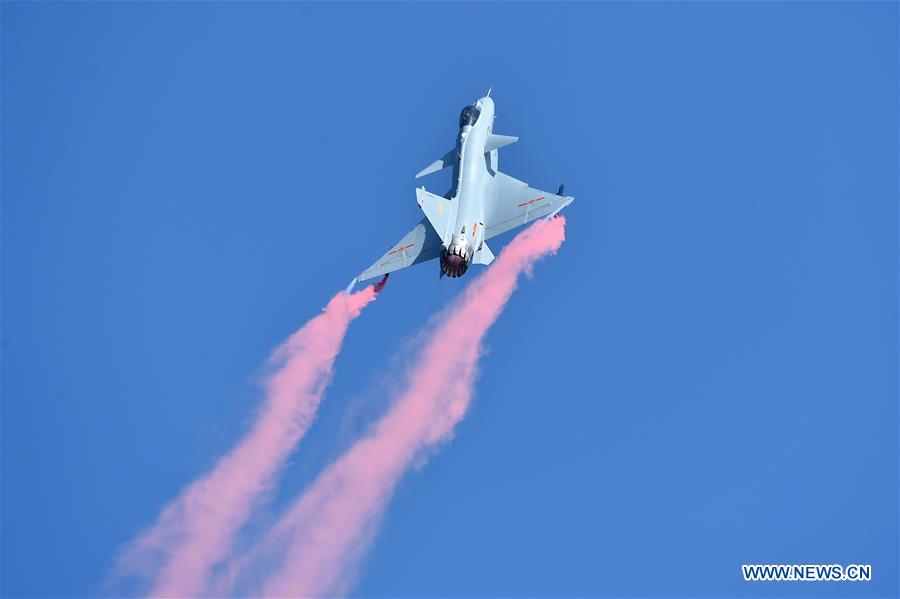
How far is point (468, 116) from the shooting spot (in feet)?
212

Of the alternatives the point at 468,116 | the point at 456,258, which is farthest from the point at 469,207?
the point at 468,116

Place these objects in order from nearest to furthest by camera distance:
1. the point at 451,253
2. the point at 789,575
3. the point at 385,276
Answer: the point at 451,253 → the point at 385,276 → the point at 789,575

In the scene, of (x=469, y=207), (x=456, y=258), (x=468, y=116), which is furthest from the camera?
(x=468, y=116)

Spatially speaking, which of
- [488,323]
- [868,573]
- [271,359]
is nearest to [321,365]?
[271,359]

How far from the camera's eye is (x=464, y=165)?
205 ft

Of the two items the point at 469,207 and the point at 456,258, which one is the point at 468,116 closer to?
the point at 469,207

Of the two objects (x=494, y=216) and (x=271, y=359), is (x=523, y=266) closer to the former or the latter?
(x=494, y=216)

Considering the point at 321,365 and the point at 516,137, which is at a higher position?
the point at 516,137

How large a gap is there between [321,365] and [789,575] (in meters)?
30.0

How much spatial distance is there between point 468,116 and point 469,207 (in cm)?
698

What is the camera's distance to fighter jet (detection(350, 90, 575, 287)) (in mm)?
58562

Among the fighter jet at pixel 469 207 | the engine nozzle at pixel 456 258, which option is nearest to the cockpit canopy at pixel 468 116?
the fighter jet at pixel 469 207

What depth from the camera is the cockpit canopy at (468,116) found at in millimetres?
64500

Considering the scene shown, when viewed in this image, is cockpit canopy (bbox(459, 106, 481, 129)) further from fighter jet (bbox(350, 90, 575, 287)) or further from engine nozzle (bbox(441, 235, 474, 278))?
engine nozzle (bbox(441, 235, 474, 278))
